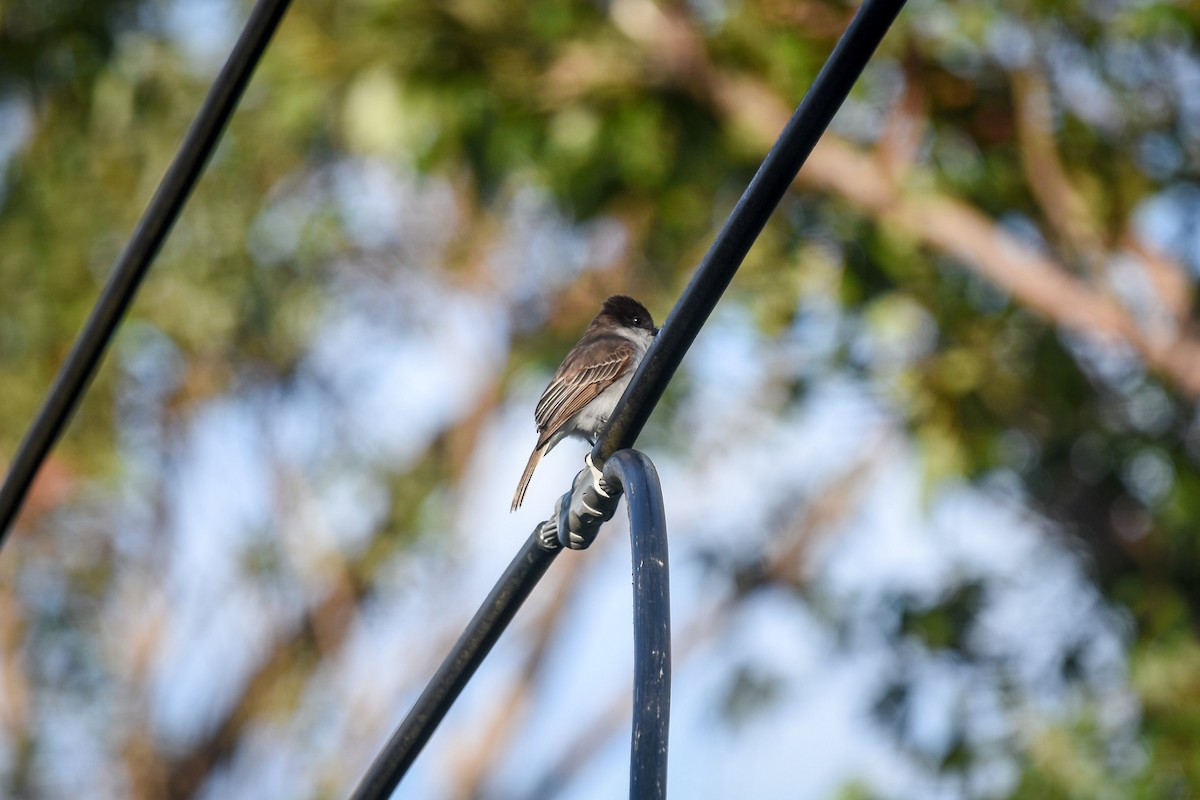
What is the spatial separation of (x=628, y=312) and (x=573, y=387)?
946 millimetres

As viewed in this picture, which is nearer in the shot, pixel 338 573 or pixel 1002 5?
pixel 1002 5

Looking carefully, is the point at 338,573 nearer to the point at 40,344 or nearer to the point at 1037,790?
the point at 40,344

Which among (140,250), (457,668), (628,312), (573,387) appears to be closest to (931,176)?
(628,312)

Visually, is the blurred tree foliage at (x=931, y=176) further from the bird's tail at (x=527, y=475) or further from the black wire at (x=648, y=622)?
the black wire at (x=648, y=622)

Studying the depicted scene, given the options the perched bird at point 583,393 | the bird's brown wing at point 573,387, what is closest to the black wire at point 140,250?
the perched bird at point 583,393

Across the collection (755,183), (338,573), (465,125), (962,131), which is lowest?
(755,183)

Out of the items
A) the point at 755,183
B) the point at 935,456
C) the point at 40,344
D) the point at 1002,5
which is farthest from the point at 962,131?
the point at 40,344

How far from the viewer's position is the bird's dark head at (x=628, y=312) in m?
6.23

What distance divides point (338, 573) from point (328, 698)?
118 cm

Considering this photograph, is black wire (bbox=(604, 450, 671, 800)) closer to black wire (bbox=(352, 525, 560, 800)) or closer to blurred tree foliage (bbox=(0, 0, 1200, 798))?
black wire (bbox=(352, 525, 560, 800))

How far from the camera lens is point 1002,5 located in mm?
7535

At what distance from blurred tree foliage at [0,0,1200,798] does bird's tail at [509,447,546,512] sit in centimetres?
217

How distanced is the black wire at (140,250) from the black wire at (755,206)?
1.53m

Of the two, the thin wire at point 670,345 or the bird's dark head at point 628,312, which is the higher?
the bird's dark head at point 628,312
